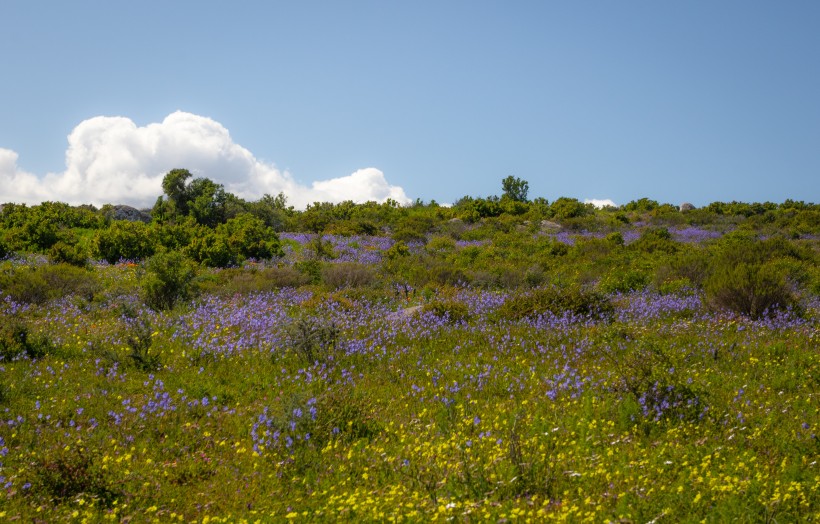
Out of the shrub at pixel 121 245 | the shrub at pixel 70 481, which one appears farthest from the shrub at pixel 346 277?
the shrub at pixel 70 481

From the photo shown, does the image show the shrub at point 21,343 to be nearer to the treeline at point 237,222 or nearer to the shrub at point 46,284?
the shrub at point 46,284

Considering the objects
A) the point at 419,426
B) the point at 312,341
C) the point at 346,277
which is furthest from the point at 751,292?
the point at 346,277

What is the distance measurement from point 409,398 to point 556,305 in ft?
18.0

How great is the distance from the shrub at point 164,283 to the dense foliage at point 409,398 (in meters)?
0.04

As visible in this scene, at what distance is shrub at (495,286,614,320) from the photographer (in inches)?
444

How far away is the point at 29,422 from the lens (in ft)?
21.0

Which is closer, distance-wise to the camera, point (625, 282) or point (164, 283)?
point (164, 283)

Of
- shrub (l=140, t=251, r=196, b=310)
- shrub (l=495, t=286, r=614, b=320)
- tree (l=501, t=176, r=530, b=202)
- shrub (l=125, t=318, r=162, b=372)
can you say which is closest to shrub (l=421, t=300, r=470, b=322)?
shrub (l=495, t=286, r=614, b=320)

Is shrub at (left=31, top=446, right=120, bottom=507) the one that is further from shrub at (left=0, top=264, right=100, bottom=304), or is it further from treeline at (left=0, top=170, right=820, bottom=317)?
shrub at (left=0, top=264, right=100, bottom=304)

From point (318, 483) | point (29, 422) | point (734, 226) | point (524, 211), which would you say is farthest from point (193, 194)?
point (734, 226)

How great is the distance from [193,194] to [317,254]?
14.9m

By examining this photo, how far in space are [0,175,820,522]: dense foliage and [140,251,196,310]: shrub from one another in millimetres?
42

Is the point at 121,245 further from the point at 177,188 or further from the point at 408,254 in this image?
the point at 177,188

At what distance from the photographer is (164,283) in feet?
42.8
